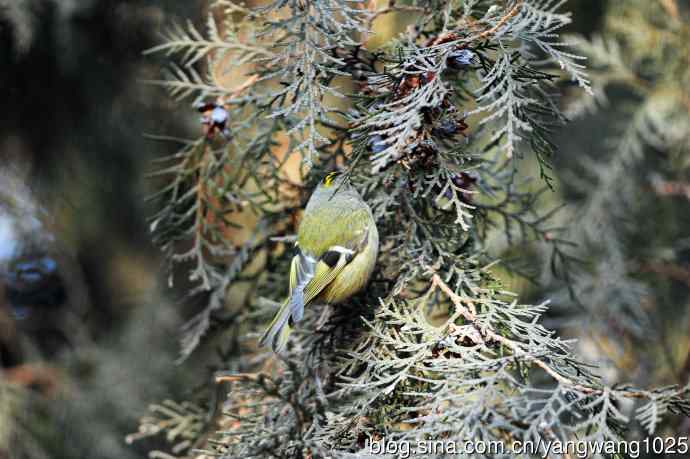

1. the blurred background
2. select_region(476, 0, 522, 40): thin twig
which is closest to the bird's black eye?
select_region(476, 0, 522, 40): thin twig

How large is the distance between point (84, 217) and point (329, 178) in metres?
2.48

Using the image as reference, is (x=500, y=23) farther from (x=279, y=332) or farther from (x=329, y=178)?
(x=279, y=332)

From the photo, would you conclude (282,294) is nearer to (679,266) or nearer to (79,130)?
(79,130)

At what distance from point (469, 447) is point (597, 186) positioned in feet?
7.24

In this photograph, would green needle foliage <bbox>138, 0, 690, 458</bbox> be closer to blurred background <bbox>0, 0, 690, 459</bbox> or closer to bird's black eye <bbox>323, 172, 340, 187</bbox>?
bird's black eye <bbox>323, 172, 340, 187</bbox>

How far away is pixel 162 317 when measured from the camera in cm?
338

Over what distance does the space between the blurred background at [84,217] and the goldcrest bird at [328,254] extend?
3.93ft

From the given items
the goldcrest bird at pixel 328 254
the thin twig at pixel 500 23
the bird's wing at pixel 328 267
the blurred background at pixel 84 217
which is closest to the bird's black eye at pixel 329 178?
the goldcrest bird at pixel 328 254

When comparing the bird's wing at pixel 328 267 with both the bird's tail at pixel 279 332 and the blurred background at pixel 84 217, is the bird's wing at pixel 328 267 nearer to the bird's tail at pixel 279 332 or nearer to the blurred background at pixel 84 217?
the bird's tail at pixel 279 332

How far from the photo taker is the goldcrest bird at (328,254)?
5.39 ft

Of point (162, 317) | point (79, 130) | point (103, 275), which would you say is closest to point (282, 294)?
point (162, 317)

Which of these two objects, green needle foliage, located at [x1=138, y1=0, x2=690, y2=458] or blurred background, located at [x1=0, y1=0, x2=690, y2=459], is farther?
blurred background, located at [x1=0, y1=0, x2=690, y2=459]

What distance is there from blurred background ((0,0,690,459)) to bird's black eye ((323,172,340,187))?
3.87 ft

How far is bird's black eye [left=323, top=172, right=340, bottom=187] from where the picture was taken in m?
1.64
